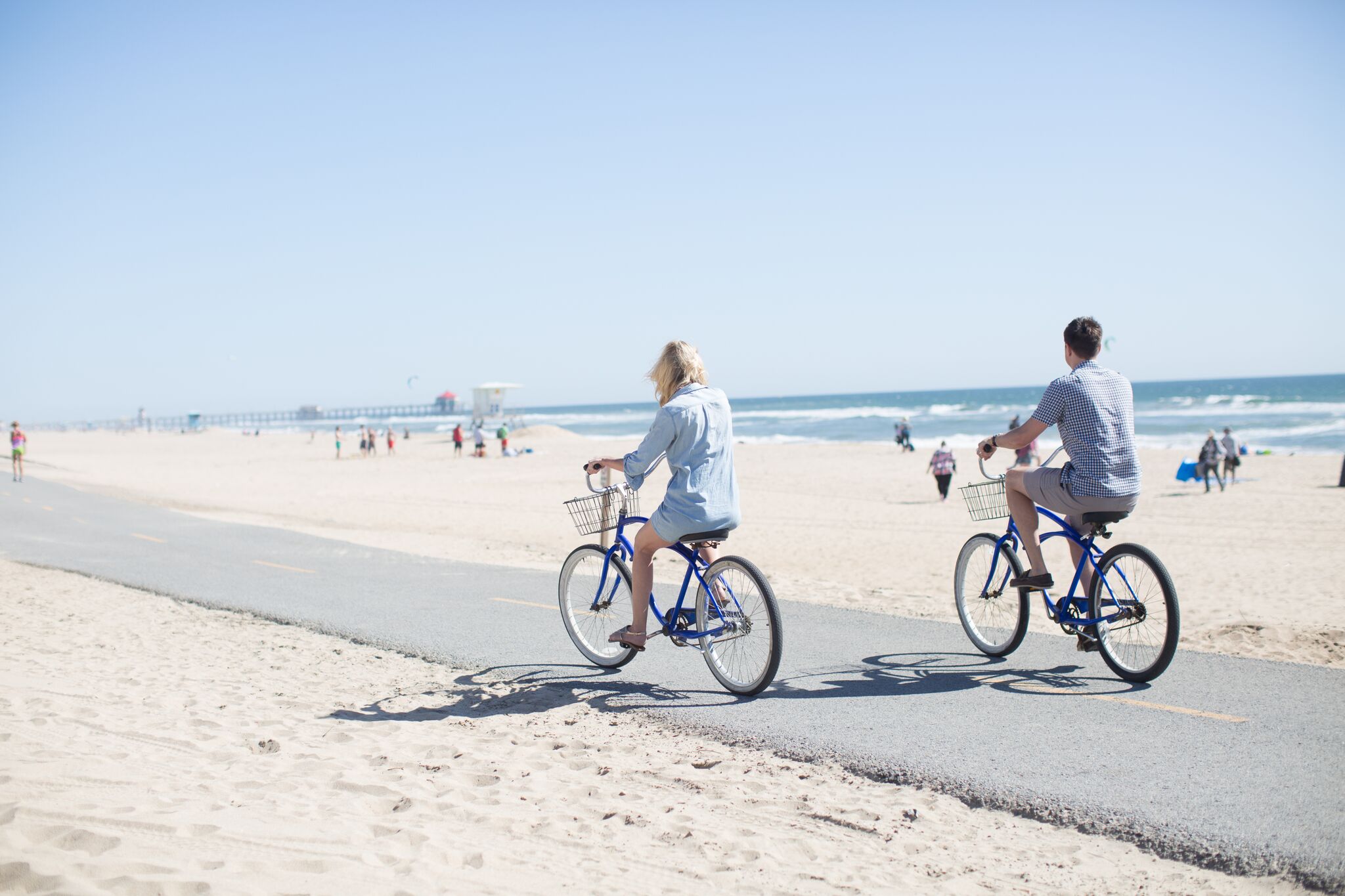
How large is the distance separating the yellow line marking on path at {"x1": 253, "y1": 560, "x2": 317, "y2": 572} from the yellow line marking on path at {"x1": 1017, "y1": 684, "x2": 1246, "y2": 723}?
7.82 metres

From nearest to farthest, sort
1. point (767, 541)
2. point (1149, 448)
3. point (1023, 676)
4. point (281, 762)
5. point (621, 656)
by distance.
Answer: point (281, 762) → point (1023, 676) → point (621, 656) → point (767, 541) → point (1149, 448)

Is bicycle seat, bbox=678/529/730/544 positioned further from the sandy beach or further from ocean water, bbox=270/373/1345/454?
ocean water, bbox=270/373/1345/454

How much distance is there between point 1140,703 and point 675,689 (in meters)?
2.37

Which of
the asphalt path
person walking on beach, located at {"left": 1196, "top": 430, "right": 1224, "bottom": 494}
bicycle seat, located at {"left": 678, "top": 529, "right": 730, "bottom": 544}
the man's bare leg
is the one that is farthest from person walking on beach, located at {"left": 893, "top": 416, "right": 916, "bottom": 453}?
bicycle seat, located at {"left": 678, "top": 529, "right": 730, "bottom": 544}

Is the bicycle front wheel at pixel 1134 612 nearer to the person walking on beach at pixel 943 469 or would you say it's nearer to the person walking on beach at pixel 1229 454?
the person walking on beach at pixel 943 469

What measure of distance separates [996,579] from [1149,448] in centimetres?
3717

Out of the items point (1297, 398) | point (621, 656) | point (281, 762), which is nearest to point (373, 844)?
point (281, 762)

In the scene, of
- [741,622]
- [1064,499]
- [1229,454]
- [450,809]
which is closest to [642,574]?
[741,622]

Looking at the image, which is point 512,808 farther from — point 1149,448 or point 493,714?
point 1149,448

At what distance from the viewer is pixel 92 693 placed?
195 inches

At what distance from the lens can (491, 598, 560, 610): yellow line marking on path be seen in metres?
7.63

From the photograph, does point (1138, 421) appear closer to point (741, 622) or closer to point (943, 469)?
point (943, 469)

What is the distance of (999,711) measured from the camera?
452 centimetres

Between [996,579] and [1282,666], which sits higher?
[996,579]
